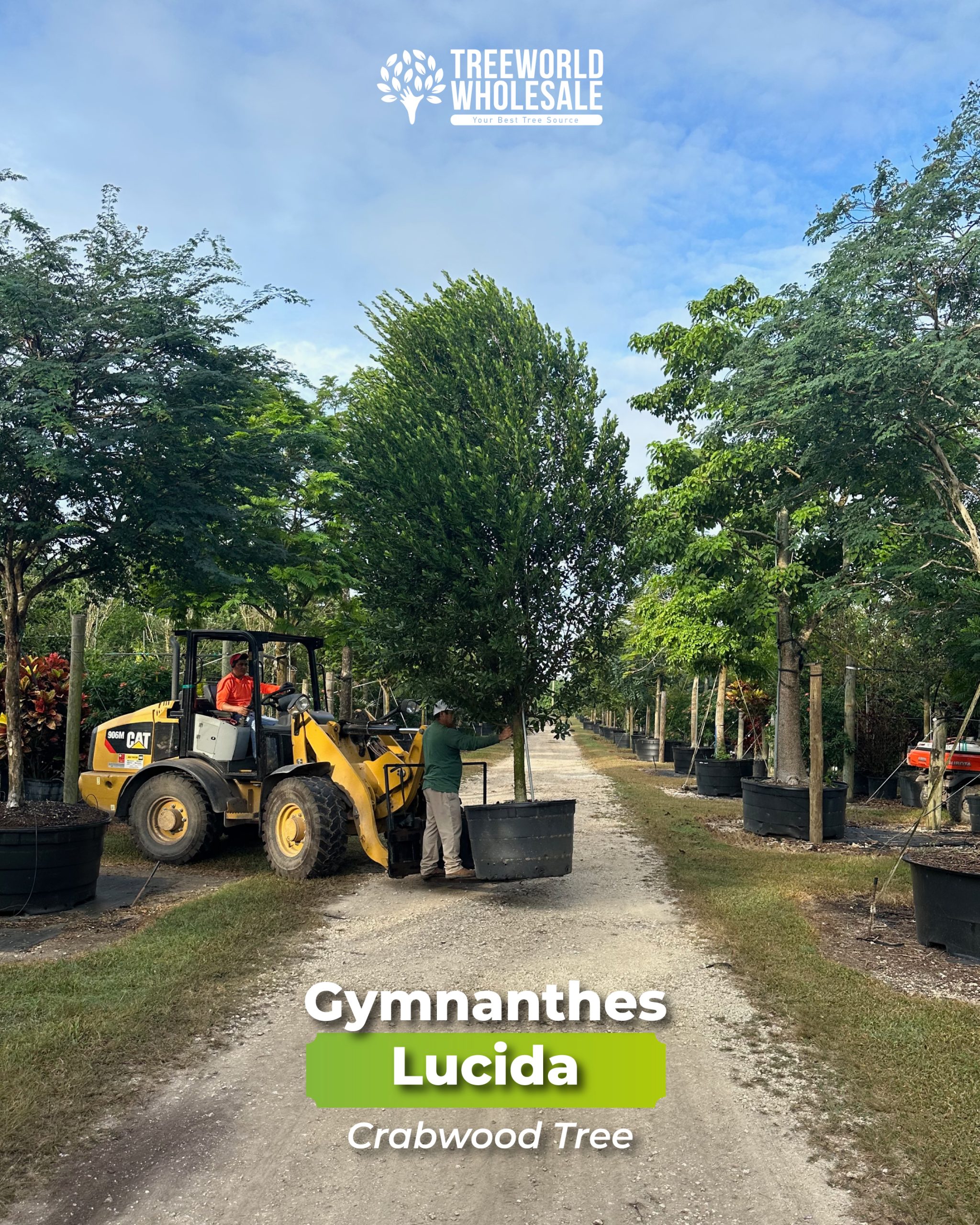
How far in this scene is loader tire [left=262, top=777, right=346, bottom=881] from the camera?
913 cm

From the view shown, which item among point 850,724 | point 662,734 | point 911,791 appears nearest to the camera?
point 850,724

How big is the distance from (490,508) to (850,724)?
10471 millimetres

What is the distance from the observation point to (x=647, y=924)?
25.7ft

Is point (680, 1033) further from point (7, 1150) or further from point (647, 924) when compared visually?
point (7, 1150)

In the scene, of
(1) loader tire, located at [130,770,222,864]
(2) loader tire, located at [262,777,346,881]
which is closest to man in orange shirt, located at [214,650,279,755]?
(1) loader tire, located at [130,770,222,864]

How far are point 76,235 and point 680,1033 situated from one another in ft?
29.2

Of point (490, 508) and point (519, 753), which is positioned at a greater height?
point (490, 508)

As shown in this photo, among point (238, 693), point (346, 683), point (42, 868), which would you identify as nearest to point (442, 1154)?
point (42, 868)

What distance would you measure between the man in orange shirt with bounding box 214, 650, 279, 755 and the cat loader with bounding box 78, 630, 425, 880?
0.08 m

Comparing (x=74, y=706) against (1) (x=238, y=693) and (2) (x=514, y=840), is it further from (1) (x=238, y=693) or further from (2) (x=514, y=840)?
(2) (x=514, y=840)

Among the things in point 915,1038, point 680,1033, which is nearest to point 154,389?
point 680,1033

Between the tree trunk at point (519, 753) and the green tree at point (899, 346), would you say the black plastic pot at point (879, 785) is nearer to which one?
the green tree at point (899, 346)

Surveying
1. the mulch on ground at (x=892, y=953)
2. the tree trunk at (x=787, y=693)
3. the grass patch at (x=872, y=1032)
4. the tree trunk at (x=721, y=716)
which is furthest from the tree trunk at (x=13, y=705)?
the tree trunk at (x=721, y=716)

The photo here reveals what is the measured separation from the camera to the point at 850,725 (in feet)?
54.2
